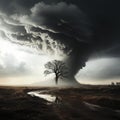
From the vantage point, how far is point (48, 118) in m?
20.0

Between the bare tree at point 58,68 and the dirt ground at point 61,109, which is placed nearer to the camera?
the dirt ground at point 61,109

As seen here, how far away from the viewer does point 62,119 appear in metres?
19.0

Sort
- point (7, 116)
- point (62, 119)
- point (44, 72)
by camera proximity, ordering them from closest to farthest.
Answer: point (62, 119) < point (7, 116) < point (44, 72)

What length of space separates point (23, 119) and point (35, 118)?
112 cm

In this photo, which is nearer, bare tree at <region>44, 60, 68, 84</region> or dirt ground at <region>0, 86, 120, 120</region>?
dirt ground at <region>0, 86, 120, 120</region>

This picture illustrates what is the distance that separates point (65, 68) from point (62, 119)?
317 feet

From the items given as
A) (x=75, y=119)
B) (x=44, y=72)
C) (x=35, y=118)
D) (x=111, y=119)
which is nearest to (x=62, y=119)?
(x=75, y=119)

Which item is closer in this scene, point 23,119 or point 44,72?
point 23,119

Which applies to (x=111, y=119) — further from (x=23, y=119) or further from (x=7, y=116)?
(x=7, y=116)

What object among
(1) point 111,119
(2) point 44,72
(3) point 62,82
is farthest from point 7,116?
(3) point 62,82

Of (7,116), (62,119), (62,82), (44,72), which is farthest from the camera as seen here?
(62,82)

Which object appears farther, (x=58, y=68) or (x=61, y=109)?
(x=58, y=68)

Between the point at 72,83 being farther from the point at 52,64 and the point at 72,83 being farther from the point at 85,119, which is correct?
the point at 85,119

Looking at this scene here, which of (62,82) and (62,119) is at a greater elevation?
(62,82)
